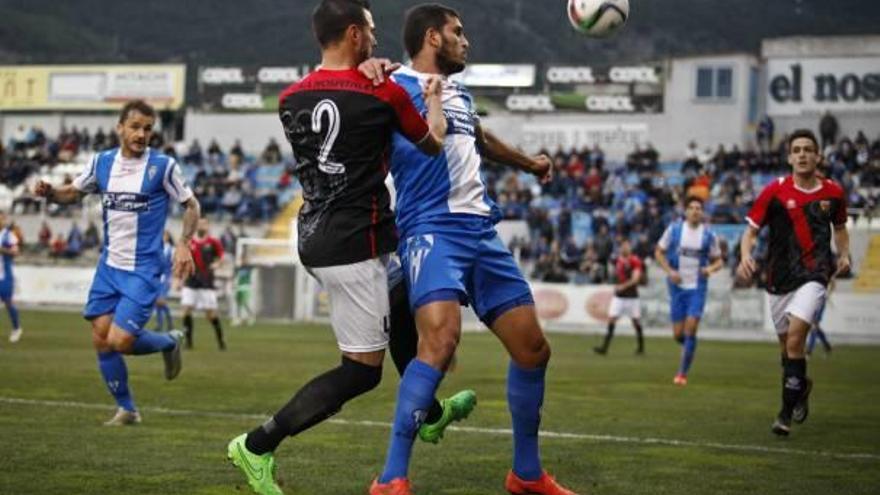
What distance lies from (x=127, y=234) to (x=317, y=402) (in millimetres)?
5088

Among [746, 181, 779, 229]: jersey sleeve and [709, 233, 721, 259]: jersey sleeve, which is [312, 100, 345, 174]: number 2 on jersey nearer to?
[746, 181, 779, 229]: jersey sleeve

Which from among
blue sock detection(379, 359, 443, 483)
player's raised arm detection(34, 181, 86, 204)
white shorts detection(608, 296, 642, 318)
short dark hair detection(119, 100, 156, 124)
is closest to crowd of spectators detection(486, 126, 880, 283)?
white shorts detection(608, 296, 642, 318)

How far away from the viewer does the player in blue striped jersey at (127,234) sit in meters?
11.6

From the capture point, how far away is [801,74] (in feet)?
190

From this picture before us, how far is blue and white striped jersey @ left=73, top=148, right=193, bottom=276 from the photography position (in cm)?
1176

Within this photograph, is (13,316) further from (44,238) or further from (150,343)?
(44,238)

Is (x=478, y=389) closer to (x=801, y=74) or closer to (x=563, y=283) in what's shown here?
(x=563, y=283)

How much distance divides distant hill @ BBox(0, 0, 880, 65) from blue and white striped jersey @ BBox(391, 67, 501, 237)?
43.8 m

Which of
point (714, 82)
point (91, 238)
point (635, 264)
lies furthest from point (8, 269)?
point (714, 82)

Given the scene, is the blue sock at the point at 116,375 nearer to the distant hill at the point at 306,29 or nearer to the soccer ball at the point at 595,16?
the soccer ball at the point at 595,16

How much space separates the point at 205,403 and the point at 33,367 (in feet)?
17.5

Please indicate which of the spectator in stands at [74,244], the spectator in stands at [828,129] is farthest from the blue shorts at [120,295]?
the spectator in stands at [828,129]

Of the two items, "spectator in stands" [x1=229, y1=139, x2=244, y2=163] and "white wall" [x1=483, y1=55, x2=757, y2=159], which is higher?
"white wall" [x1=483, y1=55, x2=757, y2=159]

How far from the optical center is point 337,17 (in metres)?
7.16
